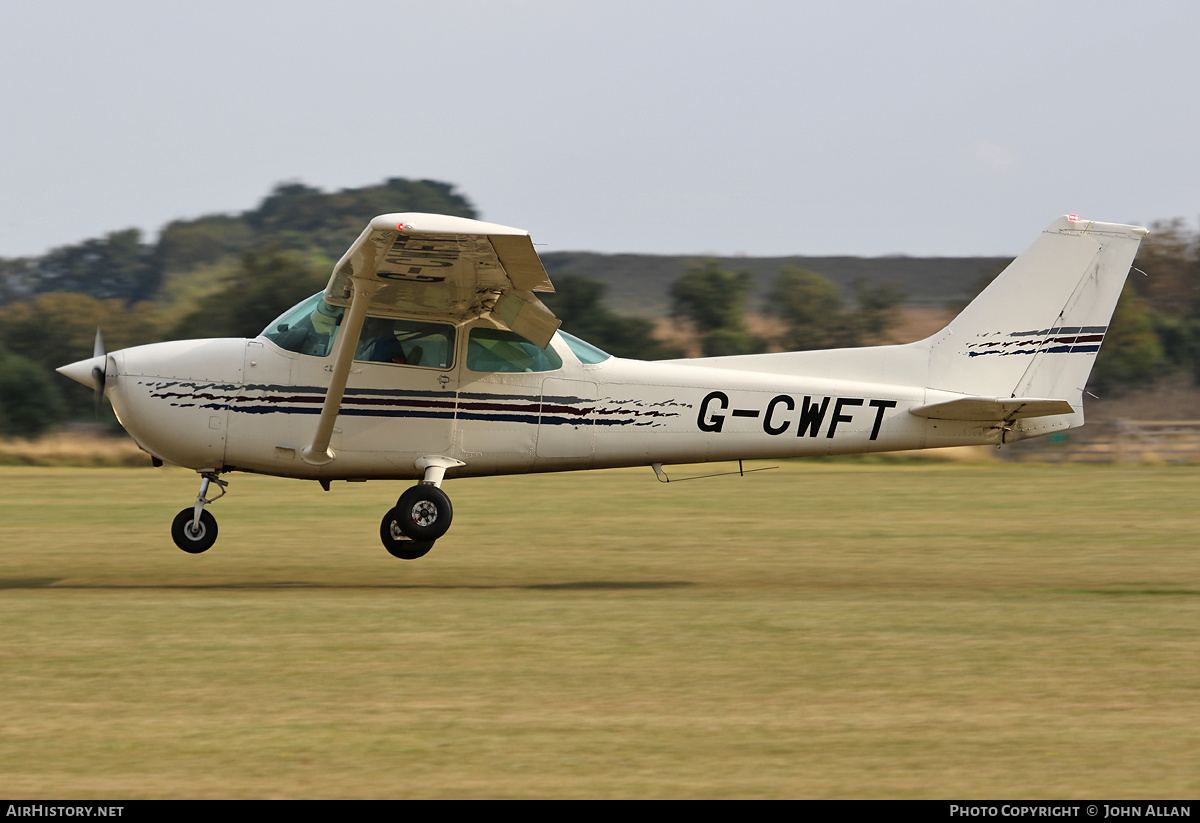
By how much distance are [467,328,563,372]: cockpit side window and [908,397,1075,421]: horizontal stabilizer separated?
9.86 ft

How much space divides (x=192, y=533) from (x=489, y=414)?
8.37 ft

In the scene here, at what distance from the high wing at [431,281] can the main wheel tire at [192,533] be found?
3.51 ft

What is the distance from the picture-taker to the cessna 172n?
379 inches

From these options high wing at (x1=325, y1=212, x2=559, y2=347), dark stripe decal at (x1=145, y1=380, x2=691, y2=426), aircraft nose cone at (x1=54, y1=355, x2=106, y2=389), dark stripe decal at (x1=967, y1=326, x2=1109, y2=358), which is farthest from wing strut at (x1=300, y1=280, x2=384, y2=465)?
dark stripe decal at (x1=967, y1=326, x2=1109, y2=358)

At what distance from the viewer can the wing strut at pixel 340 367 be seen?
895 centimetres

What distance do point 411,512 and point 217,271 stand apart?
4776 cm

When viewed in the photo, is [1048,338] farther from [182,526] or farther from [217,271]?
[217,271]

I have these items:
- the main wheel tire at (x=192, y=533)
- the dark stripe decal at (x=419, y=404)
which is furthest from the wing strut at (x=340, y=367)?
the main wheel tire at (x=192, y=533)

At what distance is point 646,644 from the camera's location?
6.92 meters

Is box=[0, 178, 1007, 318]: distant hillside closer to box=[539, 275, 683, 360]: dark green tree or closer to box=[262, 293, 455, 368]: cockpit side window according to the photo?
box=[539, 275, 683, 360]: dark green tree

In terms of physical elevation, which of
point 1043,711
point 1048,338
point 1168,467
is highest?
point 1048,338

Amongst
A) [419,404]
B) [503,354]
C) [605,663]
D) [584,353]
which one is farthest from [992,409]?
[605,663]

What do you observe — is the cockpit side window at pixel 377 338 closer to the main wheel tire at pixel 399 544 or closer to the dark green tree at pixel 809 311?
the main wheel tire at pixel 399 544
